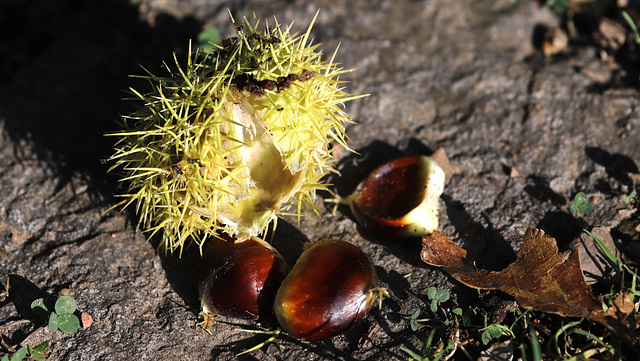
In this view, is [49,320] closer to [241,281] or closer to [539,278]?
[241,281]

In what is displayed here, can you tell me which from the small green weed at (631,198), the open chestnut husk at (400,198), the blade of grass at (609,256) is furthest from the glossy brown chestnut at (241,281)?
the small green weed at (631,198)

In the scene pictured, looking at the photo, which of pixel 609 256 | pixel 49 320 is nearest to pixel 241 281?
pixel 49 320

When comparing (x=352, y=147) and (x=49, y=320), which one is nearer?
(x=49, y=320)

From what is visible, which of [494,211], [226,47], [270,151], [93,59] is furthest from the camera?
[93,59]

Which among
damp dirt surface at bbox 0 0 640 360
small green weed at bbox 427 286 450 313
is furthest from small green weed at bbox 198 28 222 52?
small green weed at bbox 427 286 450 313

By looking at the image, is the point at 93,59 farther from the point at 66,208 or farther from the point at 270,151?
the point at 270,151

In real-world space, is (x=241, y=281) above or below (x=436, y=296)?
above

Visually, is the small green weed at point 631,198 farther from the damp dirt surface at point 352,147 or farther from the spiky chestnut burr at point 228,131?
the spiky chestnut burr at point 228,131

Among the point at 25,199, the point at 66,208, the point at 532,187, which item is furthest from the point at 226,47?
the point at 532,187

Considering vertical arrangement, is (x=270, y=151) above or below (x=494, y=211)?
above
